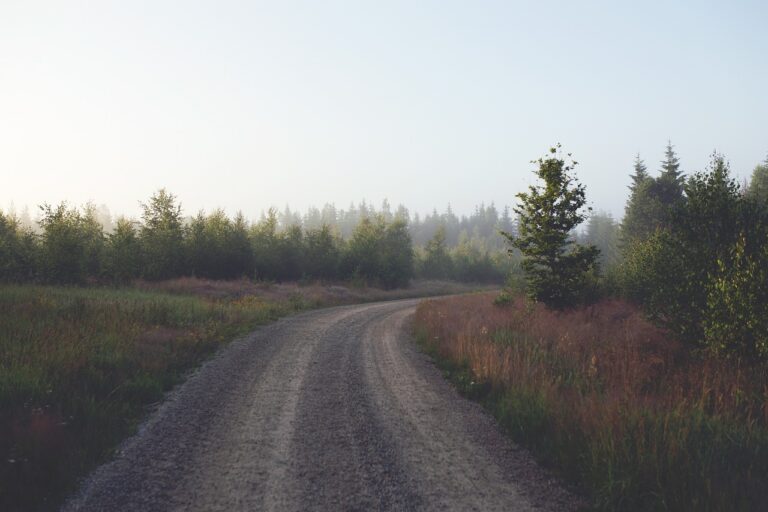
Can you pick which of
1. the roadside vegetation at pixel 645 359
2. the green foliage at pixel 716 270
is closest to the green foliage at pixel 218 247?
the roadside vegetation at pixel 645 359

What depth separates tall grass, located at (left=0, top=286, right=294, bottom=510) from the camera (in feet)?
16.8

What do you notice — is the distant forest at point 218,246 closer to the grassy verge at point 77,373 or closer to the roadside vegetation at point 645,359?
the roadside vegetation at point 645,359

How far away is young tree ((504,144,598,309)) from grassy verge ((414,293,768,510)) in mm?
4537

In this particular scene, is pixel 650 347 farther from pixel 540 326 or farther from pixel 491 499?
pixel 491 499

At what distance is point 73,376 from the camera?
8016mm

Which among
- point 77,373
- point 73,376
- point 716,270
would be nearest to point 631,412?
point 716,270

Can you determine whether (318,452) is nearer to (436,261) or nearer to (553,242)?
(553,242)

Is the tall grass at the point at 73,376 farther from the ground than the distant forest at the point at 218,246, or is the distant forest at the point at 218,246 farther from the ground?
the distant forest at the point at 218,246

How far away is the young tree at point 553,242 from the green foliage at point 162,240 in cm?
2805

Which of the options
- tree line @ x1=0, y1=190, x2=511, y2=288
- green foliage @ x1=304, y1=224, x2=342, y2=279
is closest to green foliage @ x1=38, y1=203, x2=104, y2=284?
tree line @ x1=0, y1=190, x2=511, y2=288

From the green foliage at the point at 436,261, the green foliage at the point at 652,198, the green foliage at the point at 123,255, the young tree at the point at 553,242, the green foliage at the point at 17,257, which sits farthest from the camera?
the green foliage at the point at 436,261

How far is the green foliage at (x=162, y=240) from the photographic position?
32.3m

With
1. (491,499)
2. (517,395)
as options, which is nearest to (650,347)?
(517,395)

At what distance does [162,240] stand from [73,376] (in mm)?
28856
